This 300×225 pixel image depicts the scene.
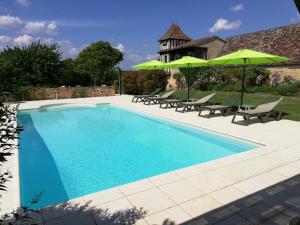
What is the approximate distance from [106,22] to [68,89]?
21.4 ft

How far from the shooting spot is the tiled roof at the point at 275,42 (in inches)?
853

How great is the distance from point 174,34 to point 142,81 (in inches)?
741

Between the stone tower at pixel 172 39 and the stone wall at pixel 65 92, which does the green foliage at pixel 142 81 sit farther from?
the stone tower at pixel 172 39

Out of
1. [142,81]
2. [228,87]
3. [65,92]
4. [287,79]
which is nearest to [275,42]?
[287,79]

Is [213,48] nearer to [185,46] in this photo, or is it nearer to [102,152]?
[185,46]

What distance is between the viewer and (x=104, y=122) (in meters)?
12.6

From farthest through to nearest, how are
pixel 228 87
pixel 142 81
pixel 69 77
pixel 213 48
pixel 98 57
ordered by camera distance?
pixel 98 57, pixel 213 48, pixel 69 77, pixel 142 81, pixel 228 87

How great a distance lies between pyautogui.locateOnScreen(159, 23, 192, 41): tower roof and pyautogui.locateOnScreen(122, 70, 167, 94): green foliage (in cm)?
1681

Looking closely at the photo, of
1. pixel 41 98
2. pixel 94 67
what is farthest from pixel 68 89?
pixel 94 67

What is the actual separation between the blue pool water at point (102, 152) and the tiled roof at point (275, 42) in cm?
1523

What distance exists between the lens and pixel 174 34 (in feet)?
128

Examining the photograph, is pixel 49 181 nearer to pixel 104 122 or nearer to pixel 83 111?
pixel 104 122

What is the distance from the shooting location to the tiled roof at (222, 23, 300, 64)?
21.7m

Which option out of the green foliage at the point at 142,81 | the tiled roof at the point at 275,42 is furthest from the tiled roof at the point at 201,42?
the green foliage at the point at 142,81
